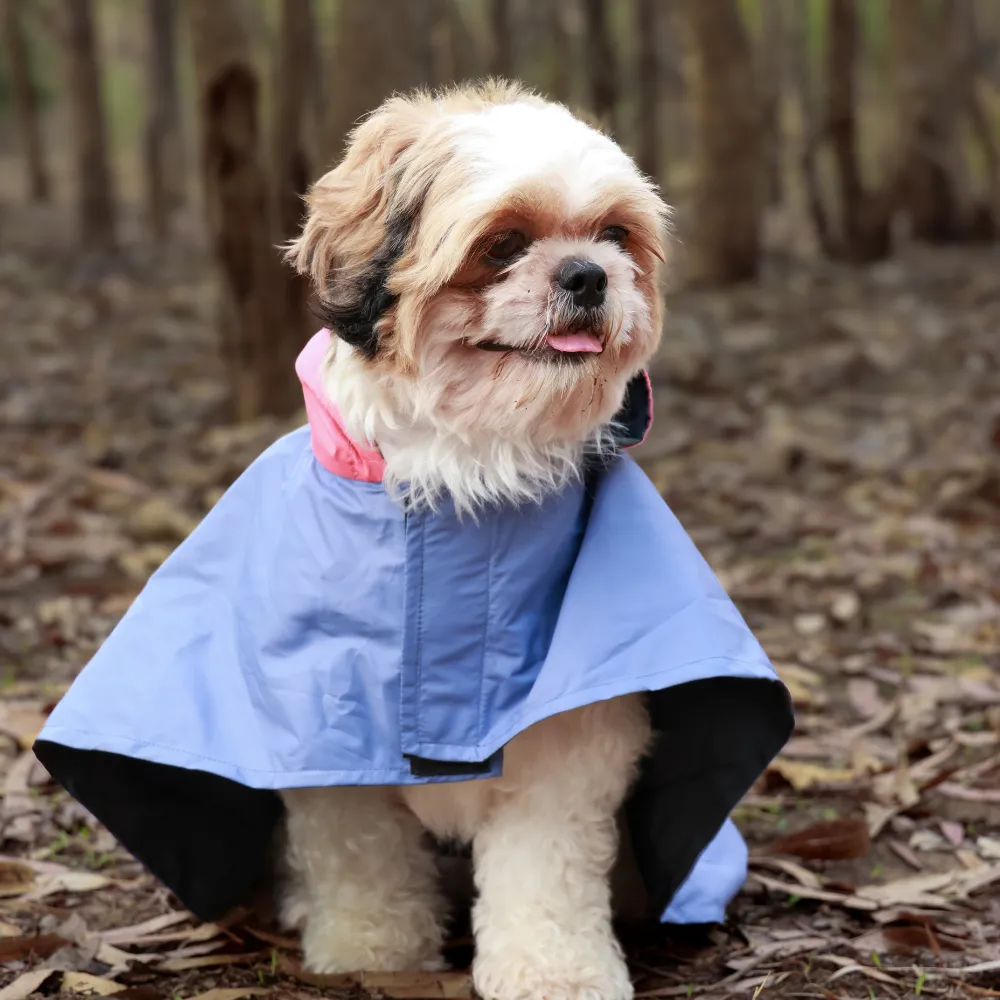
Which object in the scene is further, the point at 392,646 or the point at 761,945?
the point at 761,945

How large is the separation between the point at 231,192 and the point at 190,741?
15.5 feet

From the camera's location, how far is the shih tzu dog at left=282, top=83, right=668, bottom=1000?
254 cm

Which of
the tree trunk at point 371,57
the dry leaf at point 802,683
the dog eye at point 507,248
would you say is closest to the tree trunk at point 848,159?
the tree trunk at point 371,57

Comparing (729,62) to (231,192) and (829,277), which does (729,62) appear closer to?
(829,277)

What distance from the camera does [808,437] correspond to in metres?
7.55

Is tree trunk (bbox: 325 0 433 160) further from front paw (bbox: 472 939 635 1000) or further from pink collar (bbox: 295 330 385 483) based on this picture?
front paw (bbox: 472 939 635 1000)

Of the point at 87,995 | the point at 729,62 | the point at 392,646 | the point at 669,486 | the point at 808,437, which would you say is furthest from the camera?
the point at 729,62

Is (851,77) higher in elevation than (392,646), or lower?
higher

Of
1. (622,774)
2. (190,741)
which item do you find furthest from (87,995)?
(622,774)

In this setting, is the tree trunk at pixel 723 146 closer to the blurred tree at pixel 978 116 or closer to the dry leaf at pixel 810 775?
the blurred tree at pixel 978 116

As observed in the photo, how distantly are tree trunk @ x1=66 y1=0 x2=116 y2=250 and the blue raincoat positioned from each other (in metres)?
11.9

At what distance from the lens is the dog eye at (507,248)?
8.35 feet

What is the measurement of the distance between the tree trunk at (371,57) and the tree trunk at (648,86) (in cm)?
632

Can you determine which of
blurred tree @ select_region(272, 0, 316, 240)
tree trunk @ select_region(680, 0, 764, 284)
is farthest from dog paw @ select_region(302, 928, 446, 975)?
tree trunk @ select_region(680, 0, 764, 284)
